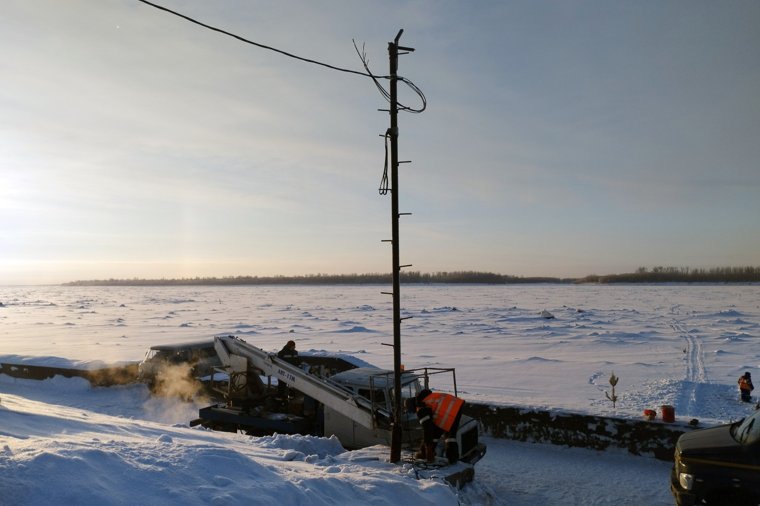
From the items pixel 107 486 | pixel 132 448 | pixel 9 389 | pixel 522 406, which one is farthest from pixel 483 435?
pixel 9 389

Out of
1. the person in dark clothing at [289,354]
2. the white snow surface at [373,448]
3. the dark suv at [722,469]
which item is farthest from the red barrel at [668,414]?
the person in dark clothing at [289,354]

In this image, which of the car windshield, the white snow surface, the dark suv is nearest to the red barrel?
the white snow surface

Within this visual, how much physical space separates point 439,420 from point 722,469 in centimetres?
410

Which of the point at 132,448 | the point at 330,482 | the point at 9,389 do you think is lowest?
the point at 9,389

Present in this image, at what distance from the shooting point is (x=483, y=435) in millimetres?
13383

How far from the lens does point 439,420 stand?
941 cm

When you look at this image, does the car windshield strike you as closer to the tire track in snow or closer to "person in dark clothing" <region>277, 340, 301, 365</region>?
the tire track in snow

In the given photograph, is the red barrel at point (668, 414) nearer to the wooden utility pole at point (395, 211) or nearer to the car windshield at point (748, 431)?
the car windshield at point (748, 431)

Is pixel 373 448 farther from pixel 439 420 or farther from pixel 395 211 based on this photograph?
pixel 395 211

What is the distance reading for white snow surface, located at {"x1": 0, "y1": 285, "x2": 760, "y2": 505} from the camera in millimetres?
6379

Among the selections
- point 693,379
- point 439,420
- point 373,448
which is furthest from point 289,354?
point 693,379

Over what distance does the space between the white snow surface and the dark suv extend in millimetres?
1955

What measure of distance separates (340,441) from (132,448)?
5.08 m

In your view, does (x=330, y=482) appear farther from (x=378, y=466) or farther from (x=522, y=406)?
(x=522, y=406)
